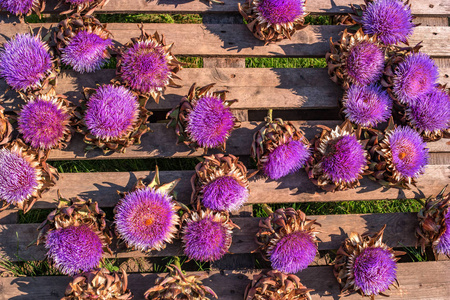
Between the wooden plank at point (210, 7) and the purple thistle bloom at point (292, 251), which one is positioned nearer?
the purple thistle bloom at point (292, 251)

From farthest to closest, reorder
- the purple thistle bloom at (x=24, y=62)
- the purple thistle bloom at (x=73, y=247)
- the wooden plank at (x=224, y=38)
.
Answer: the wooden plank at (x=224, y=38) → the purple thistle bloom at (x=24, y=62) → the purple thistle bloom at (x=73, y=247)

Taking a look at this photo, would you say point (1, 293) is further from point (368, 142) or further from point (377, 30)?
point (377, 30)

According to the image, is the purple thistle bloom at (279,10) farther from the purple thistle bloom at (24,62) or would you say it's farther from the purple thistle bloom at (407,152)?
the purple thistle bloom at (24,62)

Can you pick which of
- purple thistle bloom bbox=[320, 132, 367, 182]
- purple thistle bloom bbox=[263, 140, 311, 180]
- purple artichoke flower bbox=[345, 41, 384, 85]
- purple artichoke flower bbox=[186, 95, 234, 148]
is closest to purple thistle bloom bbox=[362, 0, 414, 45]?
purple artichoke flower bbox=[345, 41, 384, 85]

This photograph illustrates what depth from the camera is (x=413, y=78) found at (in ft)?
6.77

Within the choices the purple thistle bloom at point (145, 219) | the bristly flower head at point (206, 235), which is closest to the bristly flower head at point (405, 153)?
the bristly flower head at point (206, 235)

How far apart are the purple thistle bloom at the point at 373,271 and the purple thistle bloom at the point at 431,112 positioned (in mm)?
801

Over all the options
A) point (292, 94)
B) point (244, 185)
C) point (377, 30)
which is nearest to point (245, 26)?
point (292, 94)

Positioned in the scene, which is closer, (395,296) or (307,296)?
(307,296)

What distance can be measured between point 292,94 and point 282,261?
100 centimetres

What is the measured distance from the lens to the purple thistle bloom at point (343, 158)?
1.96 m

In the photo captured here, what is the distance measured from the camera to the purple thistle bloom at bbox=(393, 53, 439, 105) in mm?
2062

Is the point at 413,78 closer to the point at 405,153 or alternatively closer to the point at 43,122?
the point at 405,153

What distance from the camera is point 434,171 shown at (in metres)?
2.24
